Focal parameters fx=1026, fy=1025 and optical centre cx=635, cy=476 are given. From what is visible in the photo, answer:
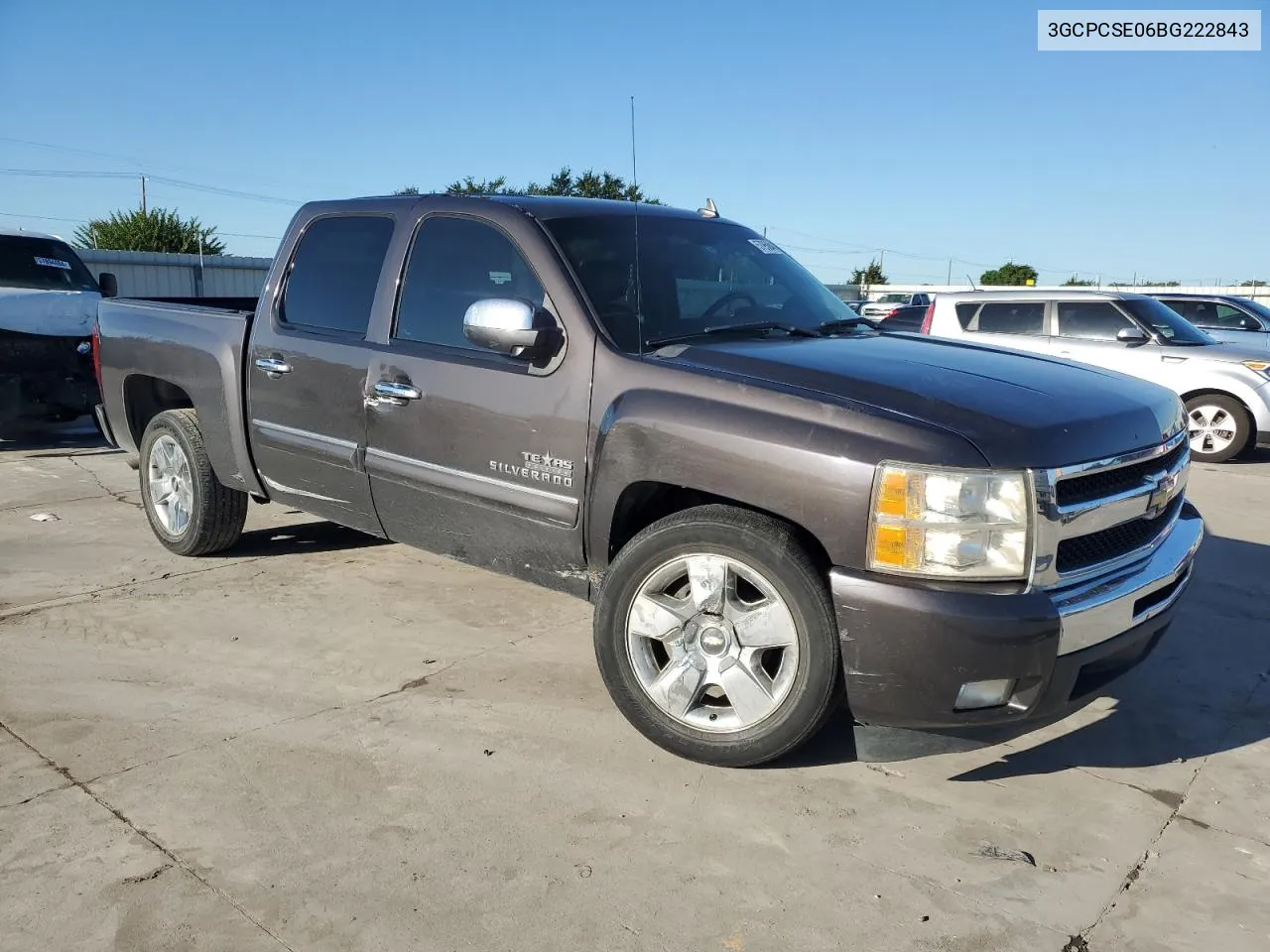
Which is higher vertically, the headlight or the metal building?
the metal building

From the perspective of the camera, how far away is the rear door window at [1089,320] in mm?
10477

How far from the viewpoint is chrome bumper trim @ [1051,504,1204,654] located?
2.82 meters

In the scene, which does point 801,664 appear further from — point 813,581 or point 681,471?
point 681,471

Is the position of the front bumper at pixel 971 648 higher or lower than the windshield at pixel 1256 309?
lower

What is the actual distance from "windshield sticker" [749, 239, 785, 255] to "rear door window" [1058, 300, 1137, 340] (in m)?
7.06

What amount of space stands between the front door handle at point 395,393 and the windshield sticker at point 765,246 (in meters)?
1.66

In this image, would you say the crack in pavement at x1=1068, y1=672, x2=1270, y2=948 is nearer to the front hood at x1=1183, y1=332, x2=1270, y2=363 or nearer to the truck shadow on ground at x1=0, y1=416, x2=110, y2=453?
the front hood at x1=1183, y1=332, x2=1270, y2=363

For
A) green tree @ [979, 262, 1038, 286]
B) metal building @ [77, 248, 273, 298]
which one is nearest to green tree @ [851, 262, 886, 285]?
green tree @ [979, 262, 1038, 286]

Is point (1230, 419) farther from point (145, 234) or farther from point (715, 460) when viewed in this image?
point (145, 234)

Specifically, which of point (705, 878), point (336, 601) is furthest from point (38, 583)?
A: point (705, 878)

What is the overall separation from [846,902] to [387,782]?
140 cm

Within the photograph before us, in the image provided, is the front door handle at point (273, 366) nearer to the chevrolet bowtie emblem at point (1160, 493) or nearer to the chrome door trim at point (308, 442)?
the chrome door trim at point (308, 442)

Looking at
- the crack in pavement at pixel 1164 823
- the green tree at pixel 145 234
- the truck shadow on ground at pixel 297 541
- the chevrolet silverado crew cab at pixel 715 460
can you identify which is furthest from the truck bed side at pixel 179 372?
the green tree at pixel 145 234

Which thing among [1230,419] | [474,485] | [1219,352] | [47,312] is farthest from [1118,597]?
[47,312]
